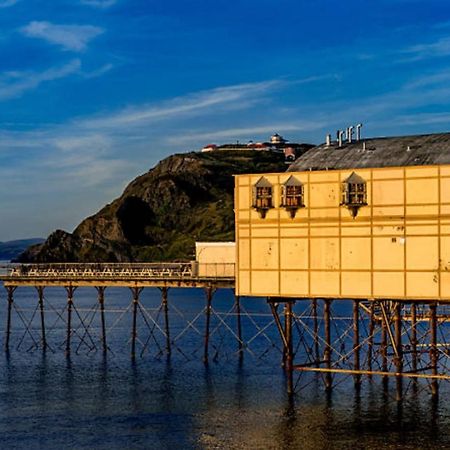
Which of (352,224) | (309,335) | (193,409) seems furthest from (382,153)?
(309,335)

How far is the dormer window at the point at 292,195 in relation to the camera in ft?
179

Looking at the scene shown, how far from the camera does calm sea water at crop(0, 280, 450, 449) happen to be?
4988 cm

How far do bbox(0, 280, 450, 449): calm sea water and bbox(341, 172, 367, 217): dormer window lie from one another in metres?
11.9

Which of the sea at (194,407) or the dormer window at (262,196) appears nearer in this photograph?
the sea at (194,407)

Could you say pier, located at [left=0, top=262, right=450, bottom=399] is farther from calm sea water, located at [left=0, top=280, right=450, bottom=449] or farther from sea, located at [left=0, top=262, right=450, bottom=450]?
calm sea water, located at [left=0, top=280, right=450, bottom=449]

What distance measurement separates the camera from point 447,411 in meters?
55.4

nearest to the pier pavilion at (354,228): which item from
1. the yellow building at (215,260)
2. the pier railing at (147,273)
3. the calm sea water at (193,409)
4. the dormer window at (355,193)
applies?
the dormer window at (355,193)

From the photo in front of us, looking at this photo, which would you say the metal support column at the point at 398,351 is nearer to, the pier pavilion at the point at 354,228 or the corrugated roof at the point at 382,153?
the pier pavilion at the point at 354,228

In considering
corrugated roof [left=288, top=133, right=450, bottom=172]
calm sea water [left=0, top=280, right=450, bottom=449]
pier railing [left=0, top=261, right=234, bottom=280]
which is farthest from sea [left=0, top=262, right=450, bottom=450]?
corrugated roof [left=288, top=133, right=450, bottom=172]

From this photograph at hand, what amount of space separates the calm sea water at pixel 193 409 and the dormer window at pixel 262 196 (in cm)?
1182

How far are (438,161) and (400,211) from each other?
3475 millimetres

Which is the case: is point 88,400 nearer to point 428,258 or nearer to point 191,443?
point 191,443

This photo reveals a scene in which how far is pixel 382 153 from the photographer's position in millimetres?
55406

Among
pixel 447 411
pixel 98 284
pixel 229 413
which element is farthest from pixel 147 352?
pixel 447 411
